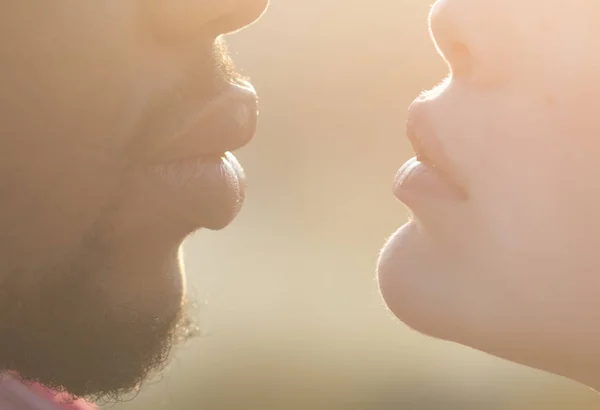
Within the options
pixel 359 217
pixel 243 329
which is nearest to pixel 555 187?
pixel 359 217

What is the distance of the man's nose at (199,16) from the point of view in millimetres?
615

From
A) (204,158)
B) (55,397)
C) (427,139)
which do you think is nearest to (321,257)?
(55,397)

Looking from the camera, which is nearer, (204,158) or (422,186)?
(422,186)

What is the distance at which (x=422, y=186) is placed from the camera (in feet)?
1.86

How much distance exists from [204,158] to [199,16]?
0.48ft

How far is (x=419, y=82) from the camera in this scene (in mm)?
1308

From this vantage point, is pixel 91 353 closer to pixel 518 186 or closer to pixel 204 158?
pixel 204 158

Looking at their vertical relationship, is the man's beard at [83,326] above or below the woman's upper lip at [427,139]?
below

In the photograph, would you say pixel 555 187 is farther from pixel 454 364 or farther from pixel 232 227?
pixel 232 227

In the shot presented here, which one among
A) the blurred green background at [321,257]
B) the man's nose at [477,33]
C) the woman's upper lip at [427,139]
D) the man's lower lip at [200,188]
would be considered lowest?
the blurred green background at [321,257]

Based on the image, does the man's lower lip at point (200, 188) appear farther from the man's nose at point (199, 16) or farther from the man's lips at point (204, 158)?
the man's nose at point (199, 16)

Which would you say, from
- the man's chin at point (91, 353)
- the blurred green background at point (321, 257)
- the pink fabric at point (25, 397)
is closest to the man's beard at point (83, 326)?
the man's chin at point (91, 353)

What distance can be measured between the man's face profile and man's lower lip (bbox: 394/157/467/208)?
0.19 m

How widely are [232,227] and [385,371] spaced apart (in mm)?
475
